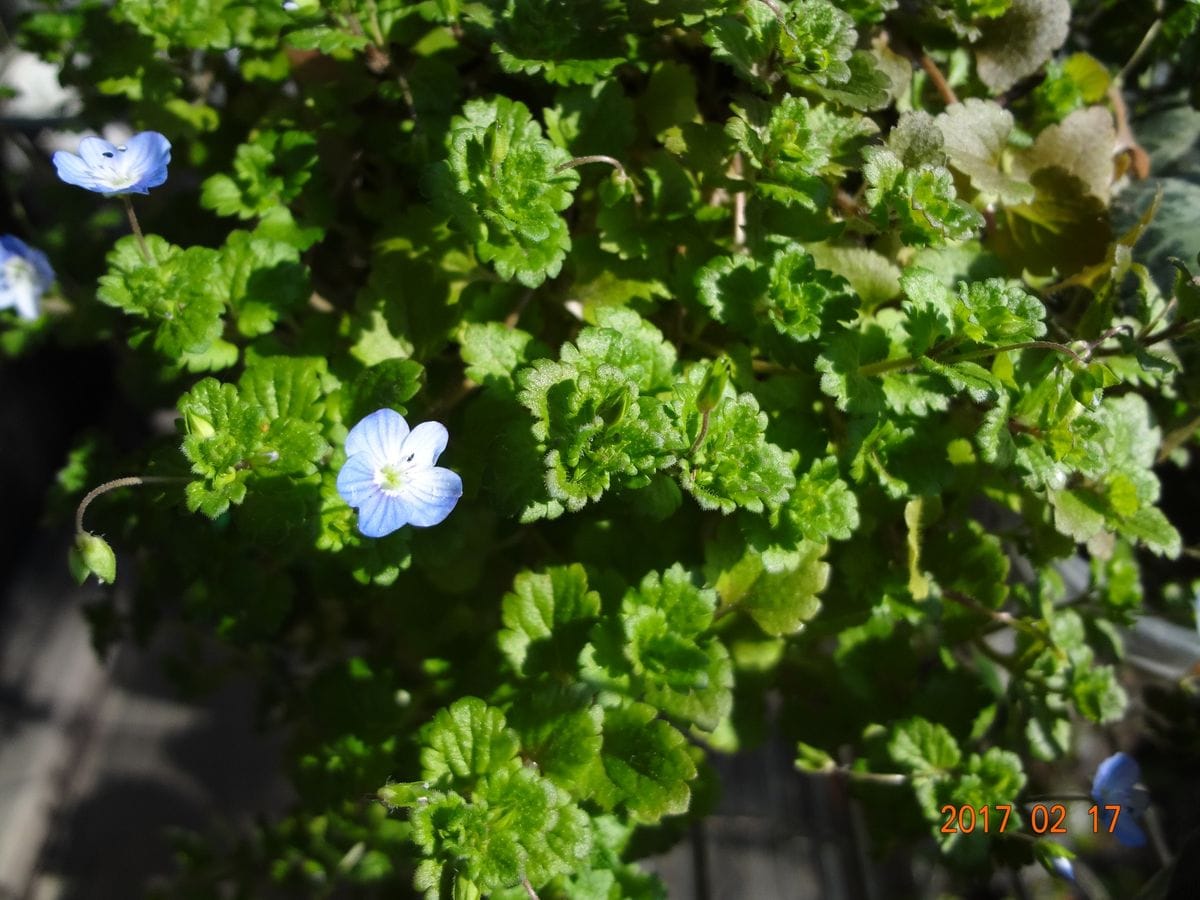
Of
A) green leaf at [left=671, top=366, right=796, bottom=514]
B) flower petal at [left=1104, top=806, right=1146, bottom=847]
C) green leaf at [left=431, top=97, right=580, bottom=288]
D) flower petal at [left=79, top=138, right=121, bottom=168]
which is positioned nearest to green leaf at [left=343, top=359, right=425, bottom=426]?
green leaf at [left=431, top=97, right=580, bottom=288]

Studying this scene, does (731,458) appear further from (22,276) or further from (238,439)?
(22,276)

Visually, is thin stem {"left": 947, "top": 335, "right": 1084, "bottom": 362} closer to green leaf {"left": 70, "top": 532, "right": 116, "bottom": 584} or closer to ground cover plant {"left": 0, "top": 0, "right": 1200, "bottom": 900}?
ground cover plant {"left": 0, "top": 0, "right": 1200, "bottom": 900}

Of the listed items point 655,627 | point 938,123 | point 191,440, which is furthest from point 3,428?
point 938,123

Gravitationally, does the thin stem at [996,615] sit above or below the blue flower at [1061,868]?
above

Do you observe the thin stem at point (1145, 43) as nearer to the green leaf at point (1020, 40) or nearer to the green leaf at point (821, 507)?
the green leaf at point (1020, 40)

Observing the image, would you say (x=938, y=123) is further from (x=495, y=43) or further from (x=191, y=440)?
(x=191, y=440)

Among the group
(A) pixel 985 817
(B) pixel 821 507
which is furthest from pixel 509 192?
(A) pixel 985 817

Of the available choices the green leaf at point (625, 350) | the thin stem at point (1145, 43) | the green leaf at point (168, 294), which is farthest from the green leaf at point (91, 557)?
the thin stem at point (1145, 43)
